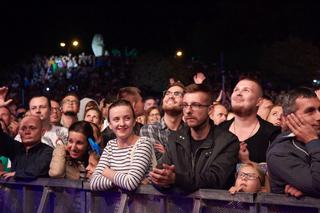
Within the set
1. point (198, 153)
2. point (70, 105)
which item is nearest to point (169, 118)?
point (198, 153)

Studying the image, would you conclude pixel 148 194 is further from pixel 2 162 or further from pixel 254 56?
pixel 254 56

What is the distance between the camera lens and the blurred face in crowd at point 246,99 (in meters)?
7.39

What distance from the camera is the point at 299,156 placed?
5.07 metres

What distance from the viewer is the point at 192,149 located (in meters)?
6.26

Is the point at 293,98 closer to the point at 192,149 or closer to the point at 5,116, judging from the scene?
the point at 192,149

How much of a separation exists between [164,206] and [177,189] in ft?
0.86

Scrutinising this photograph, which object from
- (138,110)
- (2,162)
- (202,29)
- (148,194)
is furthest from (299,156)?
(202,29)

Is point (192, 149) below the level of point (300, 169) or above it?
above

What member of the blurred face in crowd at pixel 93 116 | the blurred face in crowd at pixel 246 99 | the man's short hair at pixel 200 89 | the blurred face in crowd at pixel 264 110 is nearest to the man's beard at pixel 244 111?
the blurred face in crowd at pixel 246 99

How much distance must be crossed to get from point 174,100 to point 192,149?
216 cm

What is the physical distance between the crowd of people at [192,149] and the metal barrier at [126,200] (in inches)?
3.8

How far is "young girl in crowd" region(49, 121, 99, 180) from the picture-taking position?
755 cm

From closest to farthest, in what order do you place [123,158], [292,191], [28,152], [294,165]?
1. [292,191]
2. [294,165]
3. [123,158]
4. [28,152]

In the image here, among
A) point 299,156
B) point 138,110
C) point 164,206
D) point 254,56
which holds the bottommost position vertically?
point 164,206
